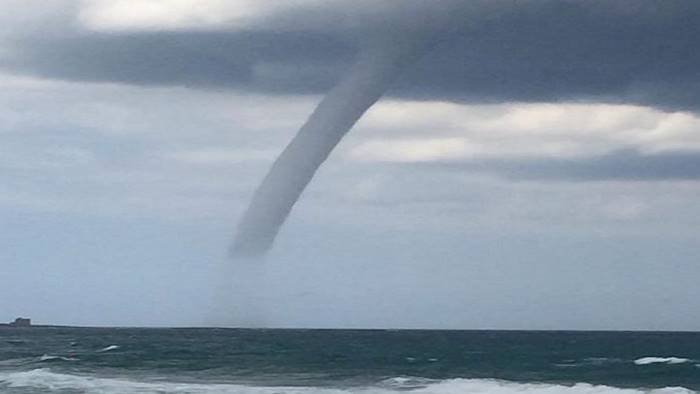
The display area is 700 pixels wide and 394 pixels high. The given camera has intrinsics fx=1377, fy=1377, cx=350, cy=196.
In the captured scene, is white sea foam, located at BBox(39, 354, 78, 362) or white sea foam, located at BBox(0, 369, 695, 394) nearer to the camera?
white sea foam, located at BBox(0, 369, 695, 394)

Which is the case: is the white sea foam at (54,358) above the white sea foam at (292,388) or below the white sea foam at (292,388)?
above

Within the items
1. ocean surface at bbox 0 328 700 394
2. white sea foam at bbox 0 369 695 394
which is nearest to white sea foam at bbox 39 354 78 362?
ocean surface at bbox 0 328 700 394

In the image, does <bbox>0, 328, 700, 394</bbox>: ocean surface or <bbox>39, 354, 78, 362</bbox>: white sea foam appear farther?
<bbox>39, 354, 78, 362</bbox>: white sea foam

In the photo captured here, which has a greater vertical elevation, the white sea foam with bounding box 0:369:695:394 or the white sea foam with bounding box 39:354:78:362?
the white sea foam with bounding box 39:354:78:362

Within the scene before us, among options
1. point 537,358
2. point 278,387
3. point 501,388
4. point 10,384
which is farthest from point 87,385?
point 537,358

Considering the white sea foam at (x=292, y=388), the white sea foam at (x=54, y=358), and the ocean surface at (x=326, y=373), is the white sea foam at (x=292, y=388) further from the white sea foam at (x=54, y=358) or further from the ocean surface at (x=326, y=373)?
the white sea foam at (x=54, y=358)

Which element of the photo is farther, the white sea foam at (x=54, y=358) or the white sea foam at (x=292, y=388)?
the white sea foam at (x=54, y=358)

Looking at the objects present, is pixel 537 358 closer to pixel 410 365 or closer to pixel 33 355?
pixel 410 365

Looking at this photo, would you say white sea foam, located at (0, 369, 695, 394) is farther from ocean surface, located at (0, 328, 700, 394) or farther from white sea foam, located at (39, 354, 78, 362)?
white sea foam, located at (39, 354, 78, 362)

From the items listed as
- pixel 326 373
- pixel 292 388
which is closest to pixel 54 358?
pixel 326 373

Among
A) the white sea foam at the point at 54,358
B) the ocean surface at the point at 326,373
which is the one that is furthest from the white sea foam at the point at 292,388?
the white sea foam at the point at 54,358
